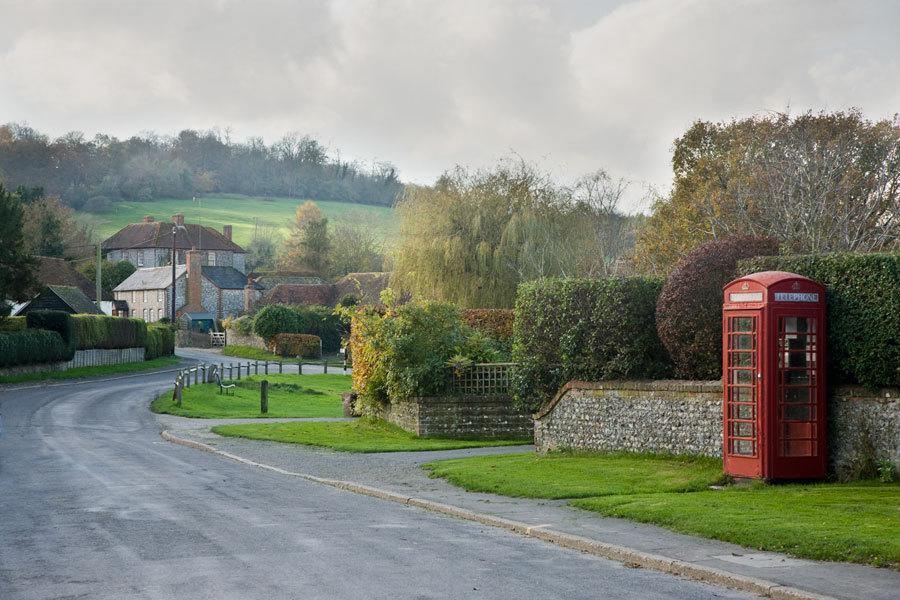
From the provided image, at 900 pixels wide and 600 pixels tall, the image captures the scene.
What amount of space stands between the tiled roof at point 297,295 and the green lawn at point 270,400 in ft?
148

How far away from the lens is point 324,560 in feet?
36.0

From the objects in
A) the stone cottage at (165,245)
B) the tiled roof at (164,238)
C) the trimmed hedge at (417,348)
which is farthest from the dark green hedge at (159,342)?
the trimmed hedge at (417,348)

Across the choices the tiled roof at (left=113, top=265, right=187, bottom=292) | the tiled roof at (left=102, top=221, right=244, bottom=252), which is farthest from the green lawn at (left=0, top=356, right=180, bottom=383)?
the tiled roof at (left=102, top=221, right=244, bottom=252)

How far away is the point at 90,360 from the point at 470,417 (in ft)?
146

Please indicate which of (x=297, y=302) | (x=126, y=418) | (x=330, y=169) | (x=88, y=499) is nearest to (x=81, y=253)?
(x=297, y=302)

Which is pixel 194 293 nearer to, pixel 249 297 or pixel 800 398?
pixel 249 297

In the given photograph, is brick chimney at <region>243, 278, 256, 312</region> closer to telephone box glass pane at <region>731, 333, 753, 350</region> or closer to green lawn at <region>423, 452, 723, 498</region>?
green lawn at <region>423, 452, 723, 498</region>

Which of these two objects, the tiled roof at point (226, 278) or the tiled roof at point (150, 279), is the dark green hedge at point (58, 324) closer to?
the tiled roof at point (150, 279)

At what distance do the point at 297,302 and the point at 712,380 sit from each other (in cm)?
8757

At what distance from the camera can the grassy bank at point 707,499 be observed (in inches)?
446

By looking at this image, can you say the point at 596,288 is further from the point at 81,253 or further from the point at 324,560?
the point at 81,253

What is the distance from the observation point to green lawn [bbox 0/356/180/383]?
53.6 m

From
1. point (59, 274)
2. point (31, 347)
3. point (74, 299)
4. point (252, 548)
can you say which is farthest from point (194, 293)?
point (252, 548)

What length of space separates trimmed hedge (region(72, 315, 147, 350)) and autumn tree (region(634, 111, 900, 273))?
34537 millimetres
